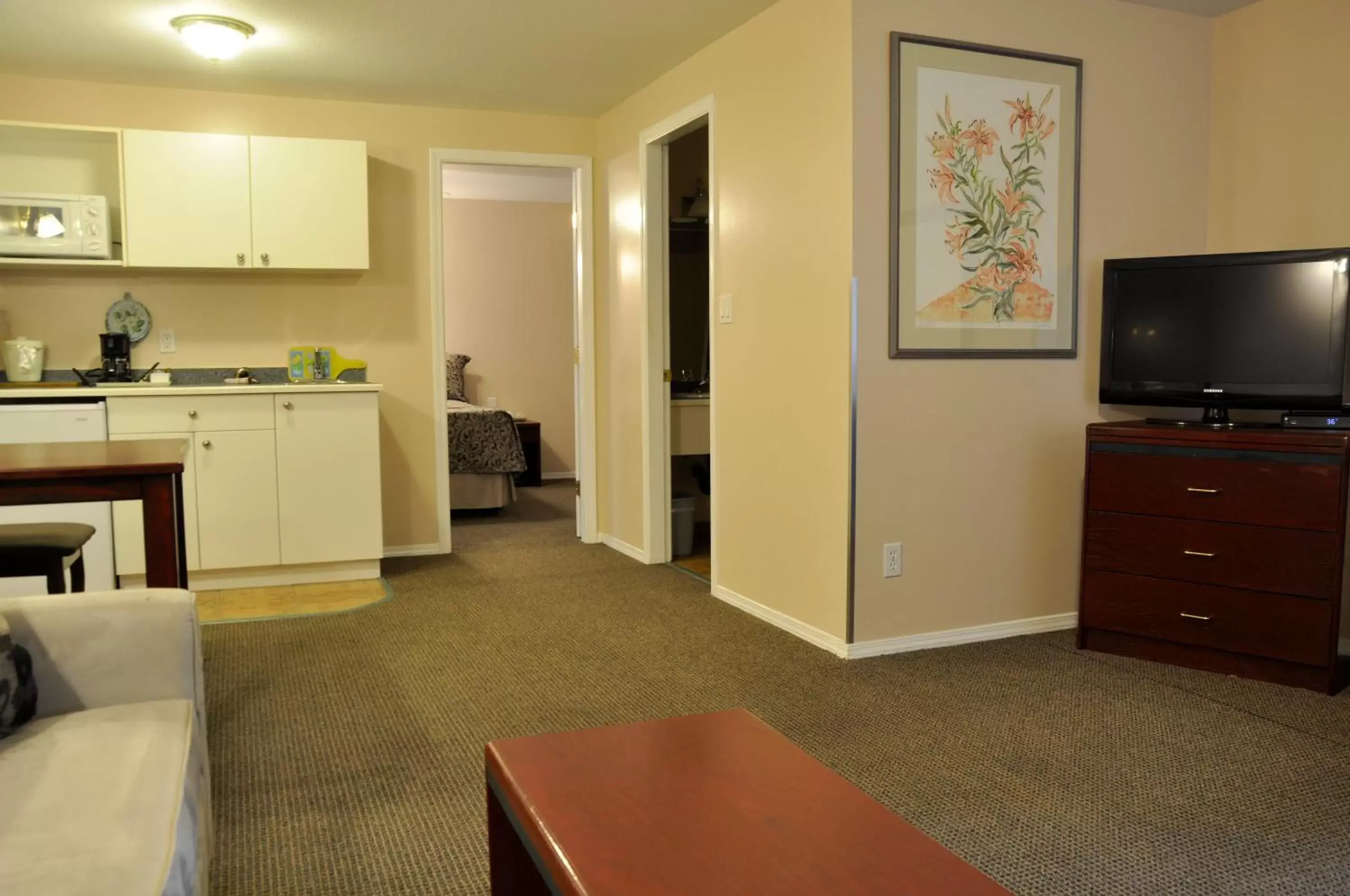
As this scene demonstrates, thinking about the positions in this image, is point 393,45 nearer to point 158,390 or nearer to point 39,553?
point 158,390

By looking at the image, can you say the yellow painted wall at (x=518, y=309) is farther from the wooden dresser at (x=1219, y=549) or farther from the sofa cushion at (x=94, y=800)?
the sofa cushion at (x=94, y=800)

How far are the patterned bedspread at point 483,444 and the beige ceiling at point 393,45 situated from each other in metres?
2.16

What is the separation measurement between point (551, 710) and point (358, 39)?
2751mm

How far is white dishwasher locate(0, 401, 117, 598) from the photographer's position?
394 centimetres

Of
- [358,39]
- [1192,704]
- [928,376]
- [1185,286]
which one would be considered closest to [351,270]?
[358,39]

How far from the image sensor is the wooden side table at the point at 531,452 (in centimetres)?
796

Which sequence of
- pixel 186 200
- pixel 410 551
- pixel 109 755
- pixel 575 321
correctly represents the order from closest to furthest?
pixel 109 755
pixel 186 200
pixel 410 551
pixel 575 321

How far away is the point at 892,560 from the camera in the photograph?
11.0 feet

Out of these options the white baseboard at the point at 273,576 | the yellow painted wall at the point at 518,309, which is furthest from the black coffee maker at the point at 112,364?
the yellow painted wall at the point at 518,309

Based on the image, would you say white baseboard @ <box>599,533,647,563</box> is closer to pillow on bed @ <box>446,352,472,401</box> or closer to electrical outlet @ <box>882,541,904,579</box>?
electrical outlet @ <box>882,541,904,579</box>

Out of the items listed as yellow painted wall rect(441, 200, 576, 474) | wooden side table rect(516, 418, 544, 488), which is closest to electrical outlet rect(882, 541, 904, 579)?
wooden side table rect(516, 418, 544, 488)

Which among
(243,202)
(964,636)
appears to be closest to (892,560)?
(964,636)

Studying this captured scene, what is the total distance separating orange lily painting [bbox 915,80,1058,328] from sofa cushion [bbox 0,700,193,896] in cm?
258

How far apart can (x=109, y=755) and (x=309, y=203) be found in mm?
3622
